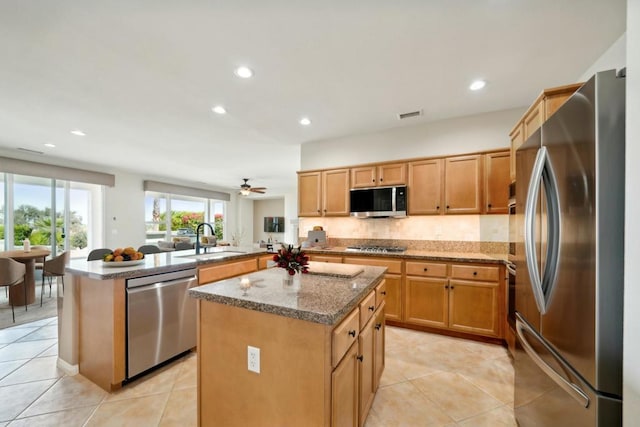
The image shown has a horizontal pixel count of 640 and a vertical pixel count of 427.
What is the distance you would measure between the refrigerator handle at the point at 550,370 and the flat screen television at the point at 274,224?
10275 millimetres

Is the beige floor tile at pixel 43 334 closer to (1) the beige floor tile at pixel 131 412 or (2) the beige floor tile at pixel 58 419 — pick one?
(2) the beige floor tile at pixel 58 419

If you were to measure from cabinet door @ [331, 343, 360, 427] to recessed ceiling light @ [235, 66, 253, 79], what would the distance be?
238cm

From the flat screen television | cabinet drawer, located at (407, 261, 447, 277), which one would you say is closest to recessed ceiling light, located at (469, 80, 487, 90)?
cabinet drawer, located at (407, 261, 447, 277)

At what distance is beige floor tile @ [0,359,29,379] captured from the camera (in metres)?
2.26

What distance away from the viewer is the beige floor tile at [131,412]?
169 cm

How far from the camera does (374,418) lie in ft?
5.75

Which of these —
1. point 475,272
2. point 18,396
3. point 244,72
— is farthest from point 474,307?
point 18,396

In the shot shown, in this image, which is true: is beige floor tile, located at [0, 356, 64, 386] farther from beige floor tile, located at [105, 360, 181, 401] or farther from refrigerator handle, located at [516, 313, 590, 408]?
refrigerator handle, located at [516, 313, 590, 408]

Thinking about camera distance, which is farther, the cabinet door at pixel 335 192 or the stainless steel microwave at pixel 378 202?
the cabinet door at pixel 335 192

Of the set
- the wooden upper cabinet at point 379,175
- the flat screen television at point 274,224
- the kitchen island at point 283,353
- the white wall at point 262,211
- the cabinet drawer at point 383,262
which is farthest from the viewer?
the white wall at point 262,211

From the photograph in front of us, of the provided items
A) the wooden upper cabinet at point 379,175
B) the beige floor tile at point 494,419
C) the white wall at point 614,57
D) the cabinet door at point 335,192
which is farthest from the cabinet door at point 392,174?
the beige floor tile at point 494,419

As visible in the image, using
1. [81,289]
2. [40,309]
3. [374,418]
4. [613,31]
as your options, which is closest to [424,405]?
[374,418]

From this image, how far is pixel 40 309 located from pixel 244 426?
4.70 metres

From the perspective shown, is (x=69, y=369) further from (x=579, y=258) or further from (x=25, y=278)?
(x=579, y=258)
